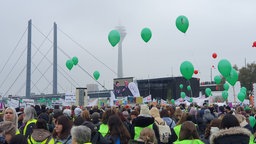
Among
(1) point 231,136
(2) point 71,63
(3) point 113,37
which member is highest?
(3) point 113,37

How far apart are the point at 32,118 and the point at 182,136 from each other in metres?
2.62

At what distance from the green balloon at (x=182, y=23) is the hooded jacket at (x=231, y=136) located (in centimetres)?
774

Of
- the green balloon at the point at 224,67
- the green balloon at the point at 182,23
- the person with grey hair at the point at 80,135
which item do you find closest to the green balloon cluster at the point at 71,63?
the green balloon at the point at 182,23

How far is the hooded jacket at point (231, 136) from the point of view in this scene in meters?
3.70

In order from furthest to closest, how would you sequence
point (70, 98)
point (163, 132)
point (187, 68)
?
point (70, 98), point (187, 68), point (163, 132)

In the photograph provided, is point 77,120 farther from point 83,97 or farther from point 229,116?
point 83,97

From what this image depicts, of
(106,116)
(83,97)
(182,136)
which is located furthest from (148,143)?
(83,97)

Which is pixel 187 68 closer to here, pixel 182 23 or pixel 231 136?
pixel 182 23

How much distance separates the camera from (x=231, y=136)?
3719 millimetres

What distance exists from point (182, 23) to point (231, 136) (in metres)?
7.84

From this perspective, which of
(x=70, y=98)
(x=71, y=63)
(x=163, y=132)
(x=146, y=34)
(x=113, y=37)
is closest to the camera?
(x=163, y=132)

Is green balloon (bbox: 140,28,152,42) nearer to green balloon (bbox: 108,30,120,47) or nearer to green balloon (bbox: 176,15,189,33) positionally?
green balloon (bbox: 108,30,120,47)

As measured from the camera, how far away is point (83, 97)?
19.6 m

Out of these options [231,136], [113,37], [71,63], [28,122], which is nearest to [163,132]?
[28,122]
